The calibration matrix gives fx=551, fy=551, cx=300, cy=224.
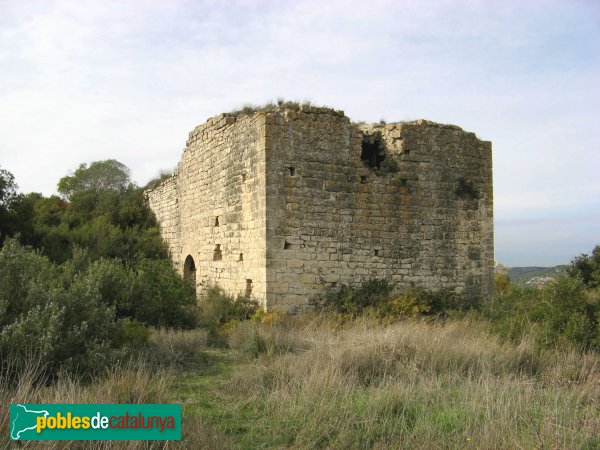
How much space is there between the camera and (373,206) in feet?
34.9

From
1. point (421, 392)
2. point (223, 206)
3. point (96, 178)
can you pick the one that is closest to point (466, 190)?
point (223, 206)

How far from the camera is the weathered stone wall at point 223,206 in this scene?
32.7 ft

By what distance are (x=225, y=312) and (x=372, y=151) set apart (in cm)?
430

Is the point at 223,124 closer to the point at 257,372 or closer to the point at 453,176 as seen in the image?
the point at 453,176

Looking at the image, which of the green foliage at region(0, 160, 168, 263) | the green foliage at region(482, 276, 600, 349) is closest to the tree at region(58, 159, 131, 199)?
the green foliage at region(0, 160, 168, 263)

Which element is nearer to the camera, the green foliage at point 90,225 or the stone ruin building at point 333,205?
the stone ruin building at point 333,205

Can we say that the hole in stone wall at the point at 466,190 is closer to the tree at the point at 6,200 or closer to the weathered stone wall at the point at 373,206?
the weathered stone wall at the point at 373,206

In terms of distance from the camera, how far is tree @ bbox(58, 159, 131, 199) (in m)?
22.8

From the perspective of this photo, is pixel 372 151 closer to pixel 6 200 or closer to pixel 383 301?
pixel 383 301

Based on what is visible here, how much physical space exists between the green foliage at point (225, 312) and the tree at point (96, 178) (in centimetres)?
1364

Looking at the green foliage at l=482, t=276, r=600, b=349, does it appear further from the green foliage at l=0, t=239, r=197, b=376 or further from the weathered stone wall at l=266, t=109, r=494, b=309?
the green foliage at l=0, t=239, r=197, b=376

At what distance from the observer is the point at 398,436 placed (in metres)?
4.28

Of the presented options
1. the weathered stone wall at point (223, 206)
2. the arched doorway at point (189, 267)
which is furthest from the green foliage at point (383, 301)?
the arched doorway at point (189, 267)

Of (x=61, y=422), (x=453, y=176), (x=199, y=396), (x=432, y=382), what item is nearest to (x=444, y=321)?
(x=453, y=176)
